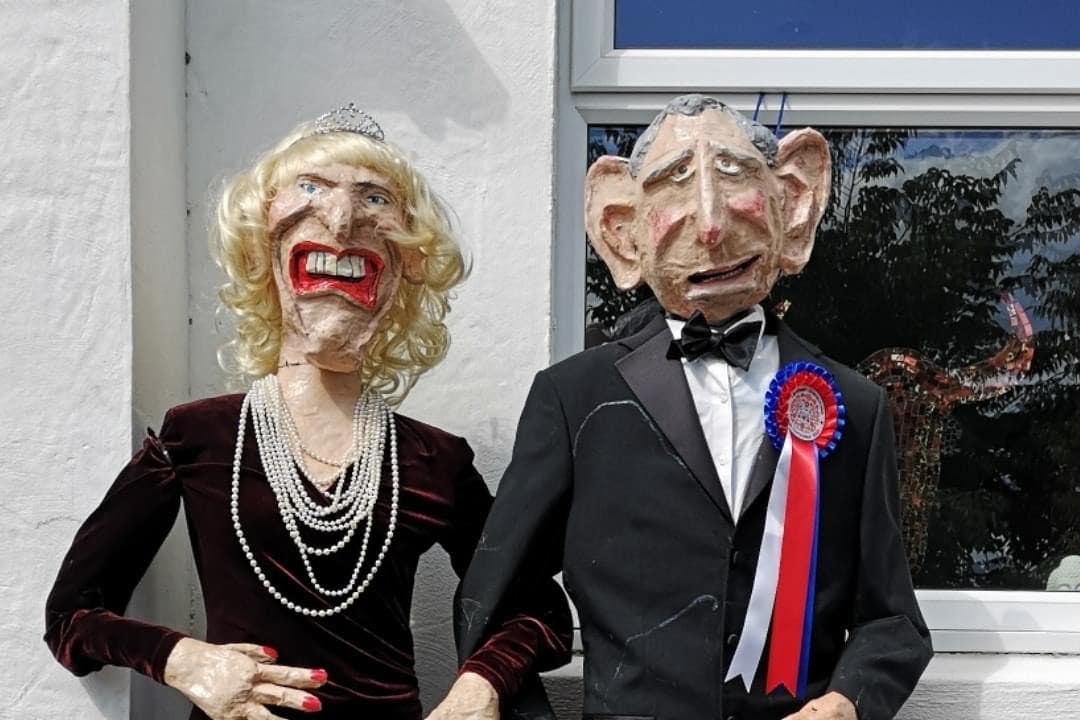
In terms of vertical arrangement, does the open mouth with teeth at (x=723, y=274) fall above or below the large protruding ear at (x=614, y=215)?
below

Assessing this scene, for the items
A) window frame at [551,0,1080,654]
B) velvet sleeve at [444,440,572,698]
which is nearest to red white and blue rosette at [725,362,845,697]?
velvet sleeve at [444,440,572,698]

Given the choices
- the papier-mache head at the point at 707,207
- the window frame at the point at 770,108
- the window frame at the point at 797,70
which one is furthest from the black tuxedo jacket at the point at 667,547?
the window frame at the point at 797,70

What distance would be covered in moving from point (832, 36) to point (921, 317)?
0.60 m

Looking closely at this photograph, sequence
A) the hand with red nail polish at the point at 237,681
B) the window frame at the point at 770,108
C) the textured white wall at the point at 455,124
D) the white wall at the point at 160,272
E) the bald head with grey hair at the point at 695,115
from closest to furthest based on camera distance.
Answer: the hand with red nail polish at the point at 237,681 → the bald head with grey hair at the point at 695,115 → the white wall at the point at 160,272 → the textured white wall at the point at 455,124 → the window frame at the point at 770,108

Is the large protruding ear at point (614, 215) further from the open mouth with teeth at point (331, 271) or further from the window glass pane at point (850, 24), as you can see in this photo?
the window glass pane at point (850, 24)

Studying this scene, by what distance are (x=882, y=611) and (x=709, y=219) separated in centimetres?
65

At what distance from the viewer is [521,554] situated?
208 centimetres

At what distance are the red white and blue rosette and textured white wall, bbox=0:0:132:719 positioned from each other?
1.07m

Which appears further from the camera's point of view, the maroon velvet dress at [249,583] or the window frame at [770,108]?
the window frame at [770,108]

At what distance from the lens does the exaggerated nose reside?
1979 mm

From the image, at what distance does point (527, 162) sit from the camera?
8.52 ft

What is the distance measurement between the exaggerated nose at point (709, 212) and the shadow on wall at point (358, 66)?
2.33ft

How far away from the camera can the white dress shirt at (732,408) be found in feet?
6.61

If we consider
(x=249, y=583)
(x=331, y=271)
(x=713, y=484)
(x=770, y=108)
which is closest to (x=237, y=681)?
(x=249, y=583)
